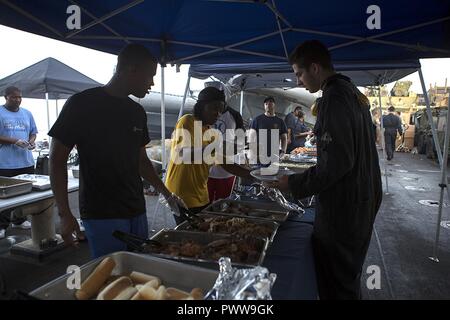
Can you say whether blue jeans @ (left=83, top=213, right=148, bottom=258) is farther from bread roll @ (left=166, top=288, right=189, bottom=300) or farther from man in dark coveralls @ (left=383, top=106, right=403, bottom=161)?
man in dark coveralls @ (left=383, top=106, right=403, bottom=161)

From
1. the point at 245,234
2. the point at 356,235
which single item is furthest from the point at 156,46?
the point at 356,235

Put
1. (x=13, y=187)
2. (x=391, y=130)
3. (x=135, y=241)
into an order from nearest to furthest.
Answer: (x=135, y=241) < (x=13, y=187) < (x=391, y=130)

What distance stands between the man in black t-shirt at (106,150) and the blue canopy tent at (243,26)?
0.85 m

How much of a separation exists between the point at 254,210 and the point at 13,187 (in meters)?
1.78

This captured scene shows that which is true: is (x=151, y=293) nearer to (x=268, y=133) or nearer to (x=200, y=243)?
(x=200, y=243)

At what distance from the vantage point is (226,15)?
2500 mm

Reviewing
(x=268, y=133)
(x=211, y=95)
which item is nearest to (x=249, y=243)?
(x=211, y=95)

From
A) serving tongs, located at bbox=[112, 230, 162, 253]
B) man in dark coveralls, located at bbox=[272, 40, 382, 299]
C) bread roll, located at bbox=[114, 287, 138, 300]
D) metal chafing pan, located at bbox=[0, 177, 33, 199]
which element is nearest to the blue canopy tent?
man in dark coveralls, located at bbox=[272, 40, 382, 299]

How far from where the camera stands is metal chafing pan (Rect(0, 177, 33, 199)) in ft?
7.58

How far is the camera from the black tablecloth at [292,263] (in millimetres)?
1073

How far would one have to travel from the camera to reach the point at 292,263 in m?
1.29

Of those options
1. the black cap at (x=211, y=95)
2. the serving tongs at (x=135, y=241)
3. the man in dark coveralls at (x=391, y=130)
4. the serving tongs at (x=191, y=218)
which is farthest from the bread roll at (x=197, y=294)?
the man in dark coveralls at (x=391, y=130)

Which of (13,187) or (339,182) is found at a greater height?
(339,182)

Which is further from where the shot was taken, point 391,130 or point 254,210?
point 391,130
